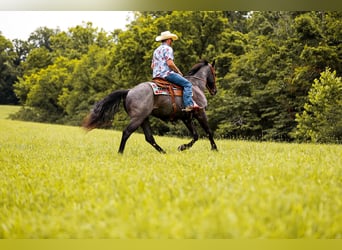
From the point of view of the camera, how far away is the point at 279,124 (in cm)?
669

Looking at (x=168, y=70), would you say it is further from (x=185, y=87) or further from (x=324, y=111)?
(x=324, y=111)

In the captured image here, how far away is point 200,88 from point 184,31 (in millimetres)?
4720

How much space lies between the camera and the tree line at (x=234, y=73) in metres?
5.71

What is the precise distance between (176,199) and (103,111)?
2498 millimetres

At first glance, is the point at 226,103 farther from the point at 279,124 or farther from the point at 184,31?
the point at 184,31

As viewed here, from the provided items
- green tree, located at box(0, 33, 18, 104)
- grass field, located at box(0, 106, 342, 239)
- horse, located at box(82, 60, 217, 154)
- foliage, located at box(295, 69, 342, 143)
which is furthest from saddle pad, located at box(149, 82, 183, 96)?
green tree, located at box(0, 33, 18, 104)

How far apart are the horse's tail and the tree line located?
4.90 feet

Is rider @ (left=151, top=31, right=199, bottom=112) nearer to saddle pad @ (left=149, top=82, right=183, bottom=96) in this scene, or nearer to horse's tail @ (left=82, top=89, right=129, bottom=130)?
saddle pad @ (left=149, top=82, right=183, bottom=96)

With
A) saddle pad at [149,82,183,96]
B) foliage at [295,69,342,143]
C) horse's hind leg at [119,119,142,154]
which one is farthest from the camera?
foliage at [295,69,342,143]

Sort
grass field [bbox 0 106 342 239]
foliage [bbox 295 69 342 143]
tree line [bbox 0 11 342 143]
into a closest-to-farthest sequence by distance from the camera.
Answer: grass field [bbox 0 106 342 239] → foliage [bbox 295 69 342 143] → tree line [bbox 0 11 342 143]

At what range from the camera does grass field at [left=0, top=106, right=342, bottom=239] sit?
7.72ft

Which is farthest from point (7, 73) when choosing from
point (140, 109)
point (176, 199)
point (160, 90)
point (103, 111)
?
point (176, 199)

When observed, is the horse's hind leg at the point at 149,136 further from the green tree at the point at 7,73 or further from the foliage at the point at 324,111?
the foliage at the point at 324,111

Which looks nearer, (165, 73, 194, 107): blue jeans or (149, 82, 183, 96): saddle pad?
(149, 82, 183, 96): saddle pad
